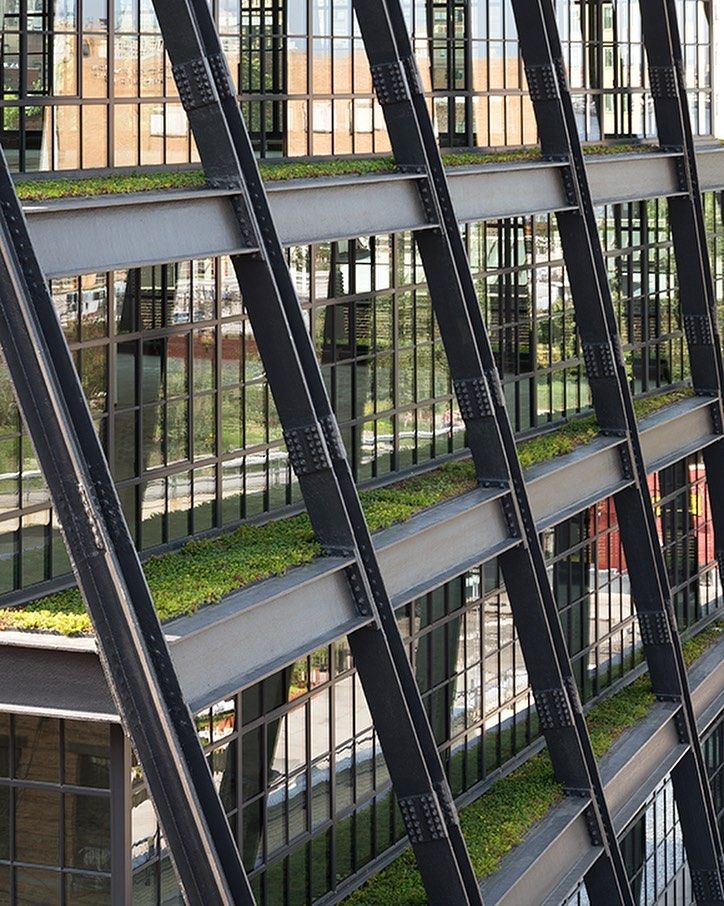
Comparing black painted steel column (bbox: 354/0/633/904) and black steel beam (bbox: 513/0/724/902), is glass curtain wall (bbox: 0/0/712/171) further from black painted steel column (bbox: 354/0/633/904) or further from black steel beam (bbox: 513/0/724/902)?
black painted steel column (bbox: 354/0/633/904)

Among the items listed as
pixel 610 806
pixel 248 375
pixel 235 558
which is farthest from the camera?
pixel 610 806

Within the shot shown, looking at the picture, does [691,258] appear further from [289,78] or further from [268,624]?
[268,624]

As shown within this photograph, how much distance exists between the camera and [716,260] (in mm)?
38094

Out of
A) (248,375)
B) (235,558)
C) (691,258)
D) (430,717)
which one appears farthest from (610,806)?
(691,258)

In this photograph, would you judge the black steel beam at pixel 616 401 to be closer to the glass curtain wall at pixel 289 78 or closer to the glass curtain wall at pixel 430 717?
the glass curtain wall at pixel 430 717

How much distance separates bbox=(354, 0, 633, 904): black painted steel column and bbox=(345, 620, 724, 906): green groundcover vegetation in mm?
700

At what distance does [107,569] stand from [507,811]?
36.2 ft

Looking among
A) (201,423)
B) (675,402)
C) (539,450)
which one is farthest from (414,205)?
(675,402)

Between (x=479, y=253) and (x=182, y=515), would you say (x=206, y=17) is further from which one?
(x=479, y=253)

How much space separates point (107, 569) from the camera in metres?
14.2

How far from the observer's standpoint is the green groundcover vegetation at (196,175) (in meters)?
16.8

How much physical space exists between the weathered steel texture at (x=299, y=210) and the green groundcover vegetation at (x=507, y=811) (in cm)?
768

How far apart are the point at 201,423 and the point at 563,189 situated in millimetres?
7159

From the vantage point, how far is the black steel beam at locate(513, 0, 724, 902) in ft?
81.5
